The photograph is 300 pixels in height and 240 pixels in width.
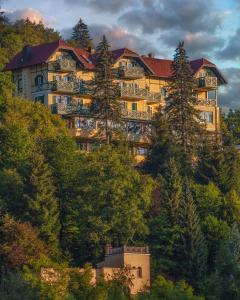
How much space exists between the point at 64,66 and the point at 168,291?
34.8m

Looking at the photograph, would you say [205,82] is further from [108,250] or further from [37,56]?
[108,250]

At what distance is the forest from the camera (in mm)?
68562

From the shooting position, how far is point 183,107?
94.6m

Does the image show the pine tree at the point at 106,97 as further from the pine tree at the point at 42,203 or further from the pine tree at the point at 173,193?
the pine tree at the point at 42,203

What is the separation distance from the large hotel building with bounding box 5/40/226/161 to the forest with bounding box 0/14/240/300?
478 cm

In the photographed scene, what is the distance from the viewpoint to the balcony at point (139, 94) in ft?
328

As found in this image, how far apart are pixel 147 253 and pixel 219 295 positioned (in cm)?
528

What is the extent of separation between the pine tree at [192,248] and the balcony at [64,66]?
24493mm

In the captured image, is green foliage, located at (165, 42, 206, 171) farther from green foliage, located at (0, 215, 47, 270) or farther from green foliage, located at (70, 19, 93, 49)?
green foliage, located at (70, 19, 93, 49)

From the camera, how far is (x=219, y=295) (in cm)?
6912

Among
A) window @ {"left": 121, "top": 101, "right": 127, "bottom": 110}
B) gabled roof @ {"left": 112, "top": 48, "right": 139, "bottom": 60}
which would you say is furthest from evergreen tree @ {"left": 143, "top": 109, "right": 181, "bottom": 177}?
gabled roof @ {"left": 112, "top": 48, "right": 139, "bottom": 60}

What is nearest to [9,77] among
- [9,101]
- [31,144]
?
[9,101]

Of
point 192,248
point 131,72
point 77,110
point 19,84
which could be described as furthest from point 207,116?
point 192,248

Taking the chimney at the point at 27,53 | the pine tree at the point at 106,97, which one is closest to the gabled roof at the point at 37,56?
the chimney at the point at 27,53
